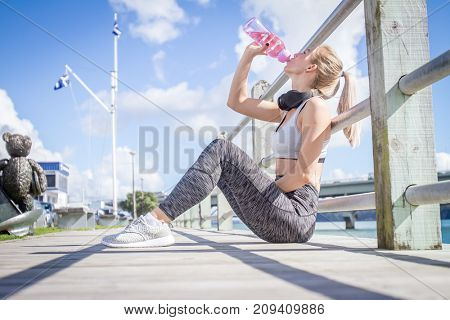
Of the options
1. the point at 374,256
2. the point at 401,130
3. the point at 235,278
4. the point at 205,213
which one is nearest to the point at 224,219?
the point at 205,213

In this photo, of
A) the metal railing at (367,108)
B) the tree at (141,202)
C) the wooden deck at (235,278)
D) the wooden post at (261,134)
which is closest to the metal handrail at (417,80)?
the metal railing at (367,108)

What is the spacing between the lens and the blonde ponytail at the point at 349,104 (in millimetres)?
1947

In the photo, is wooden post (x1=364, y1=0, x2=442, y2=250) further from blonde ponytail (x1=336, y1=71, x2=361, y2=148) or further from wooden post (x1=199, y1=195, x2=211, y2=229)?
wooden post (x1=199, y1=195, x2=211, y2=229)

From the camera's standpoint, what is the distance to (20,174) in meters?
4.03

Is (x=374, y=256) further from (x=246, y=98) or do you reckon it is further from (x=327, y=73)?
(x=246, y=98)

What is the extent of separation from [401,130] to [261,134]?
236cm

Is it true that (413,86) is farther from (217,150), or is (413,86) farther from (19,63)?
(19,63)

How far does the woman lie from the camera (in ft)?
5.86

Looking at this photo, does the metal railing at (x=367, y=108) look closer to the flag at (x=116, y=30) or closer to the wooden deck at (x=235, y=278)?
the wooden deck at (x=235, y=278)

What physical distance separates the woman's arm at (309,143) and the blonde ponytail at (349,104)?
0.12 m

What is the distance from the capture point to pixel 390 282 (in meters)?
0.79

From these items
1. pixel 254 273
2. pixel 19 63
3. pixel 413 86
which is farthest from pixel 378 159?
pixel 19 63

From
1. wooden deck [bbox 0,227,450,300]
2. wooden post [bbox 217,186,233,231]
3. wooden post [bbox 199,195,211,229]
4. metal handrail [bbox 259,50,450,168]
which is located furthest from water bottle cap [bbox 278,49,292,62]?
wooden post [bbox 199,195,211,229]

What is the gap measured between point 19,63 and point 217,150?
107 inches
